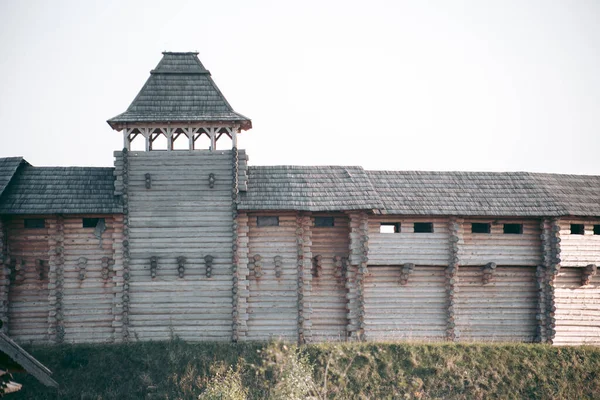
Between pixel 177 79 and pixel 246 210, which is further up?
pixel 177 79

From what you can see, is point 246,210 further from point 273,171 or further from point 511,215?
point 511,215

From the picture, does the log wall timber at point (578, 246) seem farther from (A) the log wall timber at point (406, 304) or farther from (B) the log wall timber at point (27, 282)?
(B) the log wall timber at point (27, 282)

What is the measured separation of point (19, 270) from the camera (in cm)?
2578

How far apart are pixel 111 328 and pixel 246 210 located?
7.46 m

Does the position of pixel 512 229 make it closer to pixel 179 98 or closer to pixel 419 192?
pixel 419 192

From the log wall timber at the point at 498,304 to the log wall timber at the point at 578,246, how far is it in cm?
162

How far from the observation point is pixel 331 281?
89.0 ft

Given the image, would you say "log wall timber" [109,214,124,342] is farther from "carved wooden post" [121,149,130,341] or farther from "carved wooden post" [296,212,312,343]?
"carved wooden post" [296,212,312,343]

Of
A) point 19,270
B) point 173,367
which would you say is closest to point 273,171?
point 173,367

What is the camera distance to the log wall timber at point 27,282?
25750 millimetres

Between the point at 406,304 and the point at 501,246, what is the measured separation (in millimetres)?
4968

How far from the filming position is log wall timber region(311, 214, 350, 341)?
1057 inches

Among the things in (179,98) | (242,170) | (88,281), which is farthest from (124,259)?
(179,98)

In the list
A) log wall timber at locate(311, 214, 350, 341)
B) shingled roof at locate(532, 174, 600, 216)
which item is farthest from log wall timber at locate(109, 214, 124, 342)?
shingled roof at locate(532, 174, 600, 216)
